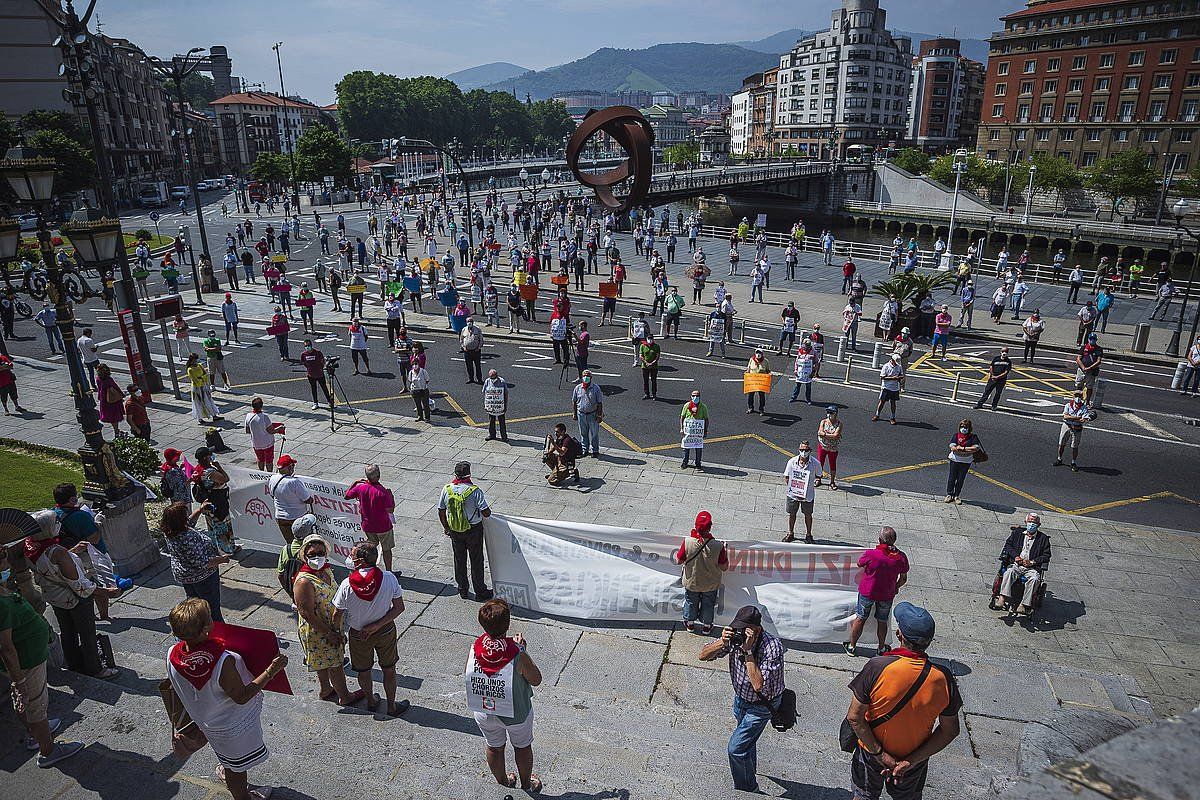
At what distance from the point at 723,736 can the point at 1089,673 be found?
4.74 meters

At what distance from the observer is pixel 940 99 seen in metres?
144

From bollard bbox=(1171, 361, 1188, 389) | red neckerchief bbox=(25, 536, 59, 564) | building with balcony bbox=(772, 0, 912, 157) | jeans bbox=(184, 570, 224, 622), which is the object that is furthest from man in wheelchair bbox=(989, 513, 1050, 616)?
building with balcony bbox=(772, 0, 912, 157)

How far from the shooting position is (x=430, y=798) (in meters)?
5.66

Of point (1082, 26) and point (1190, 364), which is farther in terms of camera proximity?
point (1082, 26)

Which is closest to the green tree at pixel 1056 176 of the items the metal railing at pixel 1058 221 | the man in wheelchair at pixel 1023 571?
the metal railing at pixel 1058 221

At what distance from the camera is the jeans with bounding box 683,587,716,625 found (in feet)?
29.4

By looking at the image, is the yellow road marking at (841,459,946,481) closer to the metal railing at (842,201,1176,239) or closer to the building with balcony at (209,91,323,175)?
the metal railing at (842,201,1176,239)

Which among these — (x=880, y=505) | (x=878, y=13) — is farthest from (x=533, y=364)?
(x=878, y=13)

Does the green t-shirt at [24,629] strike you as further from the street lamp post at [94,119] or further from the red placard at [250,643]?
the street lamp post at [94,119]

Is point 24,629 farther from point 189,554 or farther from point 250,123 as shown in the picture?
point 250,123

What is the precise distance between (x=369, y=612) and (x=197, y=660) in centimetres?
172

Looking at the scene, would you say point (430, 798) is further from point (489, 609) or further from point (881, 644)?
point (881, 644)

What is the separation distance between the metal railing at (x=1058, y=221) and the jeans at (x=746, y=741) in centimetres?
6823

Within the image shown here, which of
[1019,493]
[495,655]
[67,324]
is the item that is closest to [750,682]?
[495,655]
